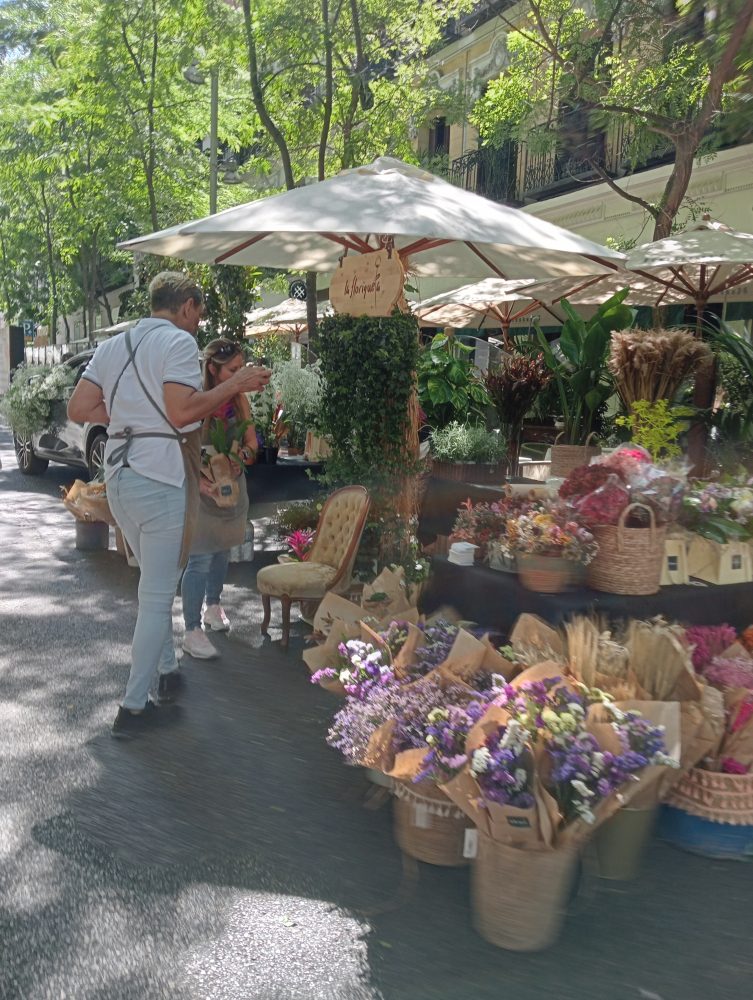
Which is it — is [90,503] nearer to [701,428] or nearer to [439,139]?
[701,428]

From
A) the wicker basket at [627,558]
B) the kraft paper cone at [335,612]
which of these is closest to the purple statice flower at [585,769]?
the wicker basket at [627,558]

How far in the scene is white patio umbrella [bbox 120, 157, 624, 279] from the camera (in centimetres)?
504

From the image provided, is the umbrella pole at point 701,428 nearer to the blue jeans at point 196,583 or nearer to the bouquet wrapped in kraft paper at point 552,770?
the blue jeans at point 196,583

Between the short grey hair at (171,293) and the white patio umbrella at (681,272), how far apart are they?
3.98 m

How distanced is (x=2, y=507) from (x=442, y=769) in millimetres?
9210

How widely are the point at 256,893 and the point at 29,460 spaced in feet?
38.6

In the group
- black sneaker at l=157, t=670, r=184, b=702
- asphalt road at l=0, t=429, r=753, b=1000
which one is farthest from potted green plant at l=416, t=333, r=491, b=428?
asphalt road at l=0, t=429, r=753, b=1000

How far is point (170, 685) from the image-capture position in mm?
4848

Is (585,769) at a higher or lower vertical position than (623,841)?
higher

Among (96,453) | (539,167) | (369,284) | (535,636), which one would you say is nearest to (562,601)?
(535,636)

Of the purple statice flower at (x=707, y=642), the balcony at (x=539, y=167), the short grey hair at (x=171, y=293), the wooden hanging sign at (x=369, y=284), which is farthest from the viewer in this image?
the balcony at (x=539, y=167)

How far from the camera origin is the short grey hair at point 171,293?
4223 millimetres

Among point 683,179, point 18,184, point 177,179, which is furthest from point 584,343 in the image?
point 18,184

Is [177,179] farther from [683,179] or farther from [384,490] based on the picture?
[384,490]
